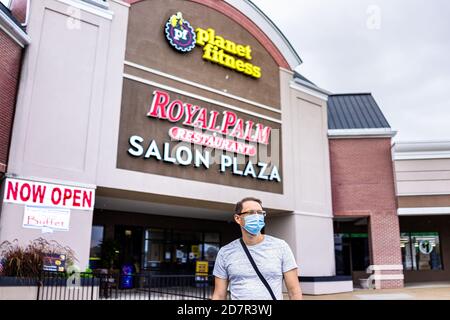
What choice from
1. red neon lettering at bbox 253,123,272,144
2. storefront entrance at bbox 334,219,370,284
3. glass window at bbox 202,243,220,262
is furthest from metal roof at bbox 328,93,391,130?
glass window at bbox 202,243,220,262

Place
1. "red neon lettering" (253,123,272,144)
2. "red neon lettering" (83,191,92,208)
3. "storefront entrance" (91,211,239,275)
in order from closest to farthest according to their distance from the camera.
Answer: "red neon lettering" (83,191,92,208) < "red neon lettering" (253,123,272,144) < "storefront entrance" (91,211,239,275)

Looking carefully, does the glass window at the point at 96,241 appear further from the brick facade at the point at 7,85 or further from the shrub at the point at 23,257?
the brick facade at the point at 7,85

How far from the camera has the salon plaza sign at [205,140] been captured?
17188 millimetres

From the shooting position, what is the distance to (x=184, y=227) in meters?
25.0

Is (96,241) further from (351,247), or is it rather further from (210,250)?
(351,247)

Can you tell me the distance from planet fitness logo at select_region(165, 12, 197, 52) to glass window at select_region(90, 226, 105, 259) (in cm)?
980

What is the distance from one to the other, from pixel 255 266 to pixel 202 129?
596 inches

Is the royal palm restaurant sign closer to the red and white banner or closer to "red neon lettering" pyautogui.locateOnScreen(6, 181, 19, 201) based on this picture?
the red and white banner

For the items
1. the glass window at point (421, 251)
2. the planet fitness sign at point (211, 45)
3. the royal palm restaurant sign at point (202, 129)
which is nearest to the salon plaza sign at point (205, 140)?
the royal palm restaurant sign at point (202, 129)

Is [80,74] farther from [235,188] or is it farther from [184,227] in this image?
[184,227]

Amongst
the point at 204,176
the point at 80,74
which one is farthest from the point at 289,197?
the point at 80,74

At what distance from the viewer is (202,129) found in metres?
18.8

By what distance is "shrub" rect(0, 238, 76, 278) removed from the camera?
478 inches

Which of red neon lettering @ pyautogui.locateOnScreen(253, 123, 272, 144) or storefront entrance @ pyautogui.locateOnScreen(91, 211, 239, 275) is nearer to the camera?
red neon lettering @ pyautogui.locateOnScreen(253, 123, 272, 144)
